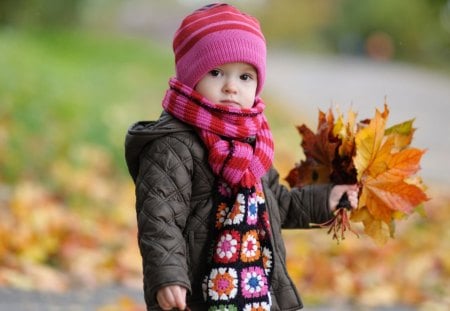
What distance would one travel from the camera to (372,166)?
296 centimetres

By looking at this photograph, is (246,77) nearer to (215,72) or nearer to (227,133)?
(215,72)

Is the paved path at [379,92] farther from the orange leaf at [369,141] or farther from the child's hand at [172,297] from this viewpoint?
the child's hand at [172,297]

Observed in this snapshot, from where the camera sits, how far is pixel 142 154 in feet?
9.17

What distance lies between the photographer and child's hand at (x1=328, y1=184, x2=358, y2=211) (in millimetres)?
3018

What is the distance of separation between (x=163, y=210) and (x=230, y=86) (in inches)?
17.1

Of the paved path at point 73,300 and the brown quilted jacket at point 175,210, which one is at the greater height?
the paved path at point 73,300

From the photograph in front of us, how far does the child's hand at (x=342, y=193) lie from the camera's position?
119 inches

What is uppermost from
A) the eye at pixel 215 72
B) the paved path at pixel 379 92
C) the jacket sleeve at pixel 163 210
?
the paved path at pixel 379 92

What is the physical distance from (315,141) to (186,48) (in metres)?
0.63

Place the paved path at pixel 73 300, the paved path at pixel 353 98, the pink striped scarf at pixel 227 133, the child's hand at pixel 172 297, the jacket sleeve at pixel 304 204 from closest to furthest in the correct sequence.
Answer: the child's hand at pixel 172 297, the pink striped scarf at pixel 227 133, the jacket sleeve at pixel 304 204, the paved path at pixel 73 300, the paved path at pixel 353 98

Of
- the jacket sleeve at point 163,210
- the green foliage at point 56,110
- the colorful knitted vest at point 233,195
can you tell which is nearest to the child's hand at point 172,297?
the jacket sleeve at point 163,210

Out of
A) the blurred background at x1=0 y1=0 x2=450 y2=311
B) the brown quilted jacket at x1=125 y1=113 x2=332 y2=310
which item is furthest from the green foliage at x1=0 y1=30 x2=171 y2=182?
the brown quilted jacket at x1=125 y1=113 x2=332 y2=310

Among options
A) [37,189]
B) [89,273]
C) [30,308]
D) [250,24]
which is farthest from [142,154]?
[37,189]

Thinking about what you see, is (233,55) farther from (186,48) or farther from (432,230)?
(432,230)
